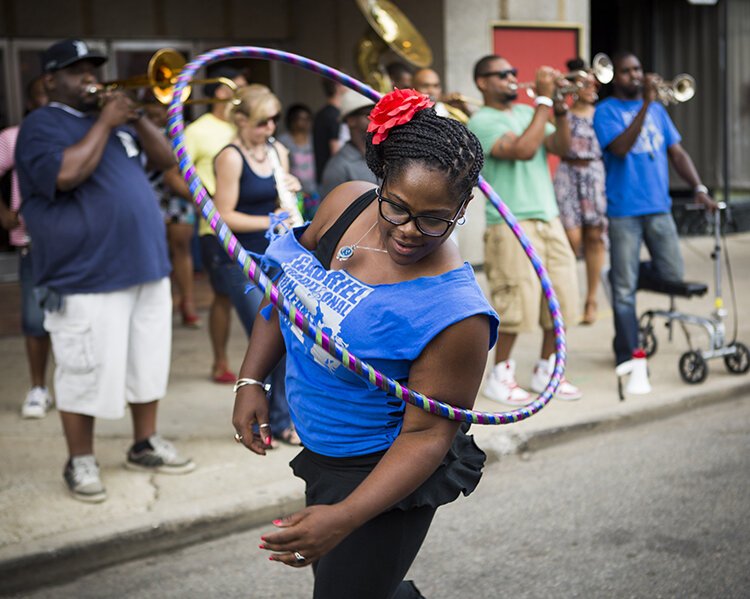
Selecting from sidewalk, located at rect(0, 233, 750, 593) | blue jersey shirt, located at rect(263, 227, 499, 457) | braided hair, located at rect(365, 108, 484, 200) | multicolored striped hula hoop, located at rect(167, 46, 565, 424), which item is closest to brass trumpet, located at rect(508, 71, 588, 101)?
sidewalk, located at rect(0, 233, 750, 593)

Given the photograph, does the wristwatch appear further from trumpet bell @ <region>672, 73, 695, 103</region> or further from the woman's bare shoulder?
the woman's bare shoulder

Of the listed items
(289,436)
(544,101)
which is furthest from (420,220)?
(544,101)

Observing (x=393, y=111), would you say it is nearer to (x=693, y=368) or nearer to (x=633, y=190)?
(x=633, y=190)

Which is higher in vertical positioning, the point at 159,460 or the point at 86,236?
the point at 86,236

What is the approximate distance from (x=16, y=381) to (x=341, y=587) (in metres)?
5.42

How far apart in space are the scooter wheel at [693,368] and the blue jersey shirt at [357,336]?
15.8ft

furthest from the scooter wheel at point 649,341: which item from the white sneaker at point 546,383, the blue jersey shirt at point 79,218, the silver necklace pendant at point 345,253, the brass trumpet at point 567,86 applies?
the silver necklace pendant at point 345,253

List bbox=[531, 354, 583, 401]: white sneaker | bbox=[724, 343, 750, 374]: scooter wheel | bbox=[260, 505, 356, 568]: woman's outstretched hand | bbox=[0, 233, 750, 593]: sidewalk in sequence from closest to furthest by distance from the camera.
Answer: bbox=[260, 505, 356, 568]: woman's outstretched hand, bbox=[0, 233, 750, 593]: sidewalk, bbox=[531, 354, 583, 401]: white sneaker, bbox=[724, 343, 750, 374]: scooter wheel

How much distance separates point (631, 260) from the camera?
24.0 ft

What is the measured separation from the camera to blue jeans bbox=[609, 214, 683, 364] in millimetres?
7305

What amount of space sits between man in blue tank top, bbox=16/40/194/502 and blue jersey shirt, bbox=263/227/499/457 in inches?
88.5

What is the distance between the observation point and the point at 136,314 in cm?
520

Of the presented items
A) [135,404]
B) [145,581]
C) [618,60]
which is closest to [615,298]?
[618,60]

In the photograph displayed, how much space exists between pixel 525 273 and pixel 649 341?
1.87m
